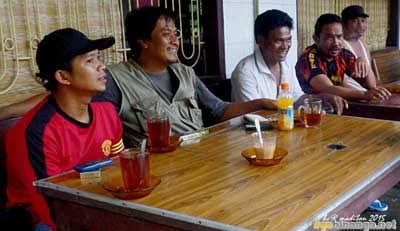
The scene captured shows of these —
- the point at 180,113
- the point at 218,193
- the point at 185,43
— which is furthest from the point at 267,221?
the point at 185,43

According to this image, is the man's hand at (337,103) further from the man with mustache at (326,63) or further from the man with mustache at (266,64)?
Answer: the man with mustache at (326,63)

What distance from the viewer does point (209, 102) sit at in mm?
2480

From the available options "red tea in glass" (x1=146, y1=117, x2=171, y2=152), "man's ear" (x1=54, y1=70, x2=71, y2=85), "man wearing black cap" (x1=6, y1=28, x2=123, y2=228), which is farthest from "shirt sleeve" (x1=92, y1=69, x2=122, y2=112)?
"red tea in glass" (x1=146, y1=117, x2=171, y2=152)

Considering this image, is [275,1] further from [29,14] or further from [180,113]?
[29,14]

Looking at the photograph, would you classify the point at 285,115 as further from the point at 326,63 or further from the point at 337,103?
the point at 326,63

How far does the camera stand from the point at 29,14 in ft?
7.38

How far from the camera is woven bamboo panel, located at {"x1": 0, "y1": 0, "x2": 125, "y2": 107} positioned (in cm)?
217

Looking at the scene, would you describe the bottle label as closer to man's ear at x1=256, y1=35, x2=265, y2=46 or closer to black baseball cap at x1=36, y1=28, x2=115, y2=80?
black baseball cap at x1=36, y1=28, x2=115, y2=80

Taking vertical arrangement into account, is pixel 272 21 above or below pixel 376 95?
above

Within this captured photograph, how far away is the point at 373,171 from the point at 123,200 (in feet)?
2.35

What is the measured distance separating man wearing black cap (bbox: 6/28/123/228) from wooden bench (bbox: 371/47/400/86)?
3.52 m

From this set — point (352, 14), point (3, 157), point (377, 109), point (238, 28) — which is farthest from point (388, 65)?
point (3, 157)

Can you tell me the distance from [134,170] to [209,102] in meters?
1.28

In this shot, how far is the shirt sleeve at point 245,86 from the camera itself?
105 inches
